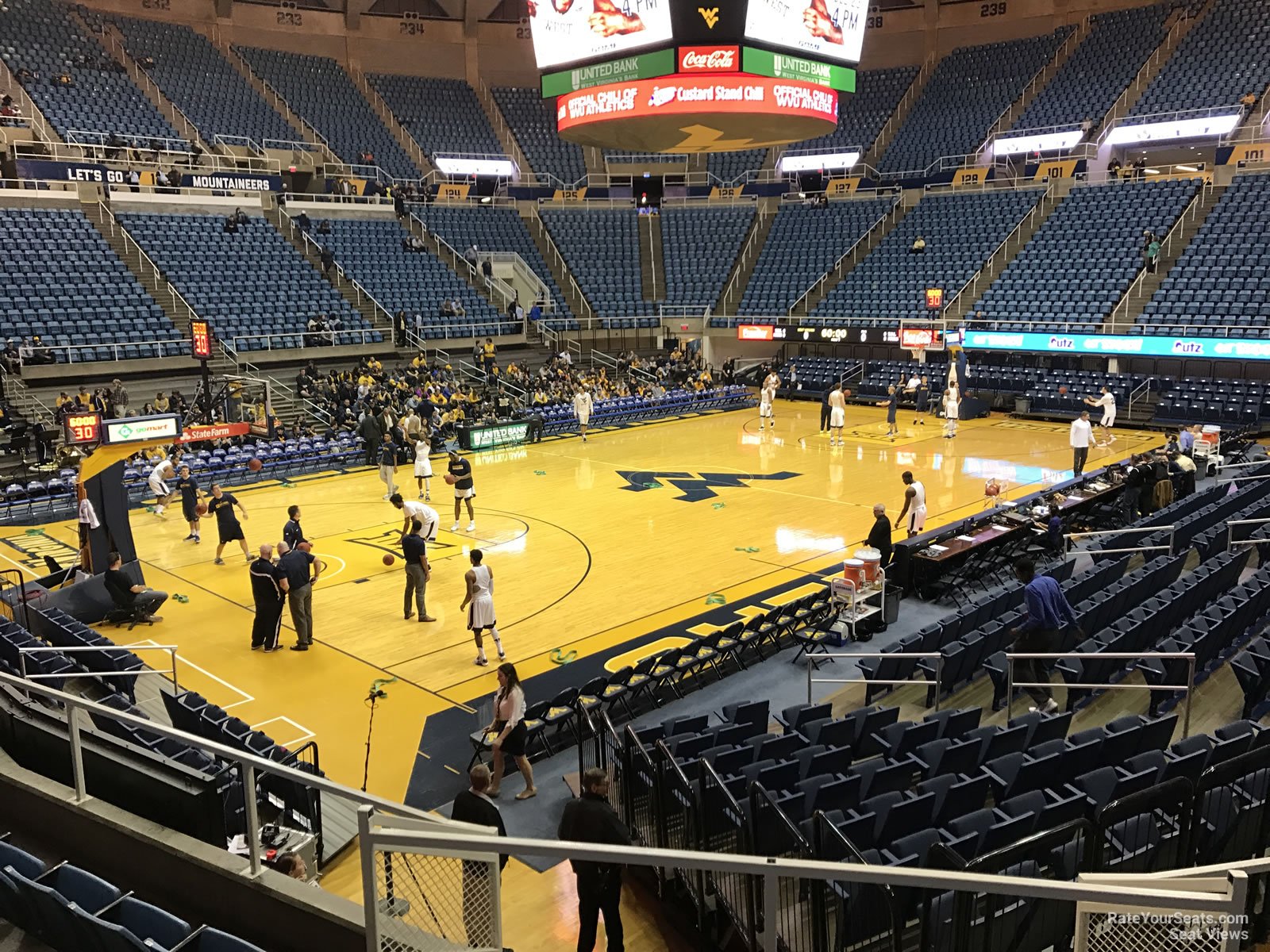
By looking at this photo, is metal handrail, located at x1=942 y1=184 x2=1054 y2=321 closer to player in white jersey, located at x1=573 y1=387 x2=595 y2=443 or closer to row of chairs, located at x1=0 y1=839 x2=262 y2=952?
player in white jersey, located at x1=573 y1=387 x2=595 y2=443

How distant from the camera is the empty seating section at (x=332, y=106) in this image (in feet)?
139

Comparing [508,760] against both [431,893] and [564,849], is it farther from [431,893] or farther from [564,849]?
[564,849]

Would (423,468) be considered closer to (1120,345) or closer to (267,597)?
(267,597)

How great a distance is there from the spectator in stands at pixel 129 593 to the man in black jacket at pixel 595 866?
9.54 m

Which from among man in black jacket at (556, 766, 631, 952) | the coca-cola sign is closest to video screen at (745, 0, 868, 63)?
the coca-cola sign

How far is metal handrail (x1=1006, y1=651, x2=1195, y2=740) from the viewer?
852cm

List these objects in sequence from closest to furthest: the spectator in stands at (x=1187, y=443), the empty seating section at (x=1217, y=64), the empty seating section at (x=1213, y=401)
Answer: the spectator in stands at (x=1187, y=443)
the empty seating section at (x=1213, y=401)
the empty seating section at (x=1217, y=64)

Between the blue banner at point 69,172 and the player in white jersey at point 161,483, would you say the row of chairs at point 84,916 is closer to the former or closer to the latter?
the player in white jersey at point 161,483

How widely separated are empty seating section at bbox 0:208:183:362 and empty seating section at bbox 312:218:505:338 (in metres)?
7.81

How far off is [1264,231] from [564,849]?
34856 millimetres

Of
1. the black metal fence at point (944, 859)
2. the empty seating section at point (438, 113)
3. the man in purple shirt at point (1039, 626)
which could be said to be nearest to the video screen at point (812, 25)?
the man in purple shirt at point (1039, 626)

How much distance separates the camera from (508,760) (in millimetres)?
9328

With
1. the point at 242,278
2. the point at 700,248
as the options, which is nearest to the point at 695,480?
the point at 242,278

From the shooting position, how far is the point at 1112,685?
8.90 metres
